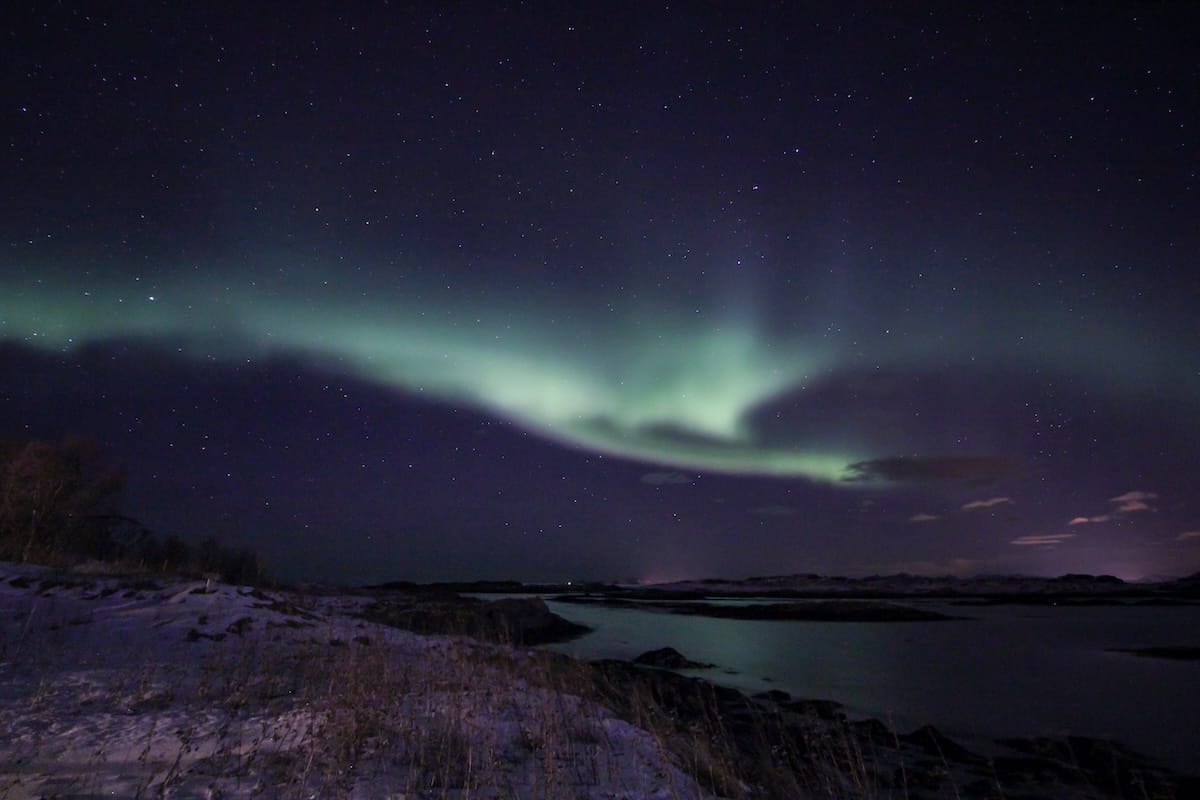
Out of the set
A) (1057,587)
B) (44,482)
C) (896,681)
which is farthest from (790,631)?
(1057,587)

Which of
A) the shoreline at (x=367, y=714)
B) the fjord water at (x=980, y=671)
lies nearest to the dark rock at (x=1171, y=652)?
the fjord water at (x=980, y=671)

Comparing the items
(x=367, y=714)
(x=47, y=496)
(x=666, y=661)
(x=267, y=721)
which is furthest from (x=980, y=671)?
(x=47, y=496)

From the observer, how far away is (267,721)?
8.68m

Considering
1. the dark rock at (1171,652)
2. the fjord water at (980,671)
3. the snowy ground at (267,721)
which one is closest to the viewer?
the snowy ground at (267,721)

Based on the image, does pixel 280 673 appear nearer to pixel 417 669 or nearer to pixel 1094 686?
pixel 417 669

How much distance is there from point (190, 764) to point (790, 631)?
174 feet

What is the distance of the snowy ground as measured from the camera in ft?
22.6

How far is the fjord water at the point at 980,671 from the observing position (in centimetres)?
1920

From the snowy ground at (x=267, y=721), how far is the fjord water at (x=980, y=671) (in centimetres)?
991

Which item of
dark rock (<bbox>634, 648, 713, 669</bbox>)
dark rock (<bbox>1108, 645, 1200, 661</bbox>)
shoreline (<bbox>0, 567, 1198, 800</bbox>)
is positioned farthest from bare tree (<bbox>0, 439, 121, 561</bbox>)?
dark rock (<bbox>1108, 645, 1200, 661</bbox>)

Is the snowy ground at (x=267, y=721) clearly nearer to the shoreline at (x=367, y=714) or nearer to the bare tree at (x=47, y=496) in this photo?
the shoreline at (x=367, y=714)

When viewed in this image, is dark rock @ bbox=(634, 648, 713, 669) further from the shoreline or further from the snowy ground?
the snowy ground

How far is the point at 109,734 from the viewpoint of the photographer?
7.71 m

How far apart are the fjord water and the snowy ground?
9.91m
